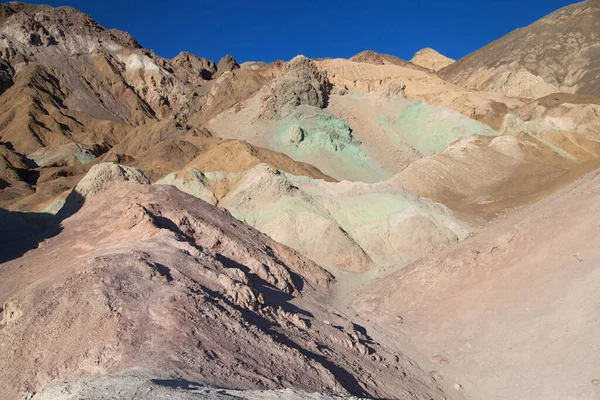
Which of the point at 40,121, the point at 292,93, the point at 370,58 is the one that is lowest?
the point at 292,93

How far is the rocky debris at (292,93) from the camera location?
123ft

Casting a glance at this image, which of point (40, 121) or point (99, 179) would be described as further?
point (40, 121)

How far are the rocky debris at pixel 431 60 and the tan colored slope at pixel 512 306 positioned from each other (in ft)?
268

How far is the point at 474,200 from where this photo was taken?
26.4 meters

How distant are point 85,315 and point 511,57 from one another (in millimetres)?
76027

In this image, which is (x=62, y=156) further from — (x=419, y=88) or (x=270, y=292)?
(x=270, y=292)

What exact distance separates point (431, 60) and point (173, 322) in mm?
94642

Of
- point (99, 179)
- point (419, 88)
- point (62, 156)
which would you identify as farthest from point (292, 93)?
point (99, 179)

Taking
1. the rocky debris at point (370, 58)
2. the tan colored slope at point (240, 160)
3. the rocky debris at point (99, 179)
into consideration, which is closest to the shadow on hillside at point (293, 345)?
the rocky debris at point (99, 179)

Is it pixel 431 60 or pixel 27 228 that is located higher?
pixel 431 60

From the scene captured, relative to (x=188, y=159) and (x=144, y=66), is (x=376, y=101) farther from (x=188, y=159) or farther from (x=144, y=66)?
(x=144, y=66)

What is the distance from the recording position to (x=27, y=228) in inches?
670

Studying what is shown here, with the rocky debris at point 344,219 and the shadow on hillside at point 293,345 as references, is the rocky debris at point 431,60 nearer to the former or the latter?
the rocky debris at point 344,219

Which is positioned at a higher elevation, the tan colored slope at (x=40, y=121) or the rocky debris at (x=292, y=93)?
the tan colored slope at (x=40, y=121)
